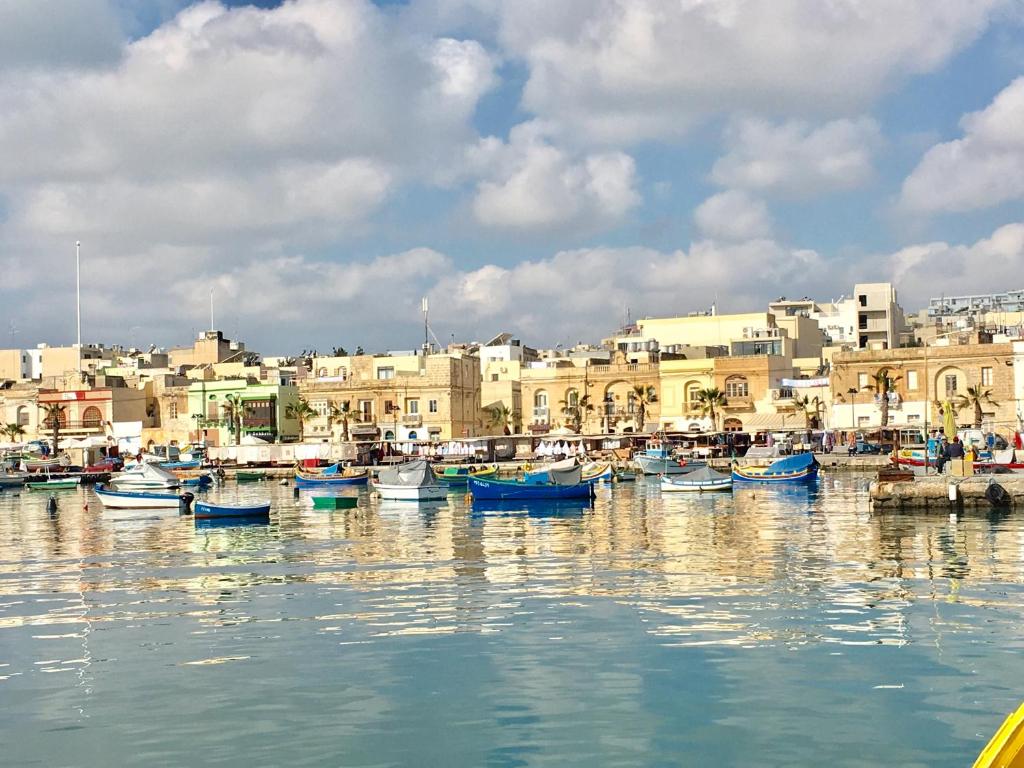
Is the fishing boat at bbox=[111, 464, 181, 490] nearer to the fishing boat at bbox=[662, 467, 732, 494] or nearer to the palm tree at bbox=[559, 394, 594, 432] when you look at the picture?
the fishing boat at bbox=[662, 467, 732, 494]

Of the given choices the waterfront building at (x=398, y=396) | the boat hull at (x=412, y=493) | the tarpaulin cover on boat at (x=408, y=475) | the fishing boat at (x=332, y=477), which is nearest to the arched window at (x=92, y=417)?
the waterfront building at (x=398, y=396)

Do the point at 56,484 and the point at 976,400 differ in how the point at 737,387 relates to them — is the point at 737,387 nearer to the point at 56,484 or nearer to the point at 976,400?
the point at 976,400

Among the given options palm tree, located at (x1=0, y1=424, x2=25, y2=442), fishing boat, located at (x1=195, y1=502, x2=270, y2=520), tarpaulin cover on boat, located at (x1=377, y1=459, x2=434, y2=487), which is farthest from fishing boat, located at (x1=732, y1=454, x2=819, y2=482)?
palm tree, located at (x1=0, y1=424, x2=25, y2=442)

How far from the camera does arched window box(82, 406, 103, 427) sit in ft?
312

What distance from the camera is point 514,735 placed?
1351 centimetres

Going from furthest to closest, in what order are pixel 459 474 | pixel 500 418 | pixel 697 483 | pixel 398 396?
pixel 500 418 → pixel 398 396 → pixel 459 474 → pixel 697 483

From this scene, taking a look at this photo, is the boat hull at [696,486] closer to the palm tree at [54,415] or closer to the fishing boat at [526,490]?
A: the fishing boat at [526,490]

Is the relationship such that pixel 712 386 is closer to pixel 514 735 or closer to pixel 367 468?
pixel 367 468

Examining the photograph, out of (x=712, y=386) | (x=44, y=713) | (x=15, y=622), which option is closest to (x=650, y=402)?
(x=712, y=386)

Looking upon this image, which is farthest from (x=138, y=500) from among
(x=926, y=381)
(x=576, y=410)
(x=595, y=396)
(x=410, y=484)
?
(x=926, y=381)

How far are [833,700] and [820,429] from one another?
67.6 metres

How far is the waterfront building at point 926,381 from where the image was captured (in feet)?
248

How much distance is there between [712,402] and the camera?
273 feet

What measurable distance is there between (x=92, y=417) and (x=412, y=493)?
5095 centimetres
